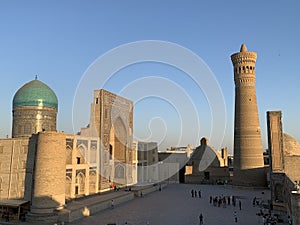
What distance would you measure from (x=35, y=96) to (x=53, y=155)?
10571 mm

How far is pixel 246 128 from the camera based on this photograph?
104 feet

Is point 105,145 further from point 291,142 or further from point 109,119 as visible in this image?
point 291,142

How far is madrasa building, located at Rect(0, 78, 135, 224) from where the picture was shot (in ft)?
57.9

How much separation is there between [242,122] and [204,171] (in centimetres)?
1058

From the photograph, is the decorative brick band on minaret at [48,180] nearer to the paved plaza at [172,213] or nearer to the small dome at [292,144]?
the paved plaza at [172,213]

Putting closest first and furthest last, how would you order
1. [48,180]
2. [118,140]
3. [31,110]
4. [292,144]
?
[48,180]
[31,110]
[118,140]
[292,144]

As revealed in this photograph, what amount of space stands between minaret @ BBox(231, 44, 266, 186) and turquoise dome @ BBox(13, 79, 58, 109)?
64.9ft

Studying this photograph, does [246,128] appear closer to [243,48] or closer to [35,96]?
[243,48]

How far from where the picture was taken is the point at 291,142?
3319 centimetres

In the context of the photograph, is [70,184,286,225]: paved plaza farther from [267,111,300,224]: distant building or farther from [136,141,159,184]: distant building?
[136,141,159,184]: distant building

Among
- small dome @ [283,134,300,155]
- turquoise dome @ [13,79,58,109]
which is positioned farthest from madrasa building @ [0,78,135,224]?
small dome @ [283,134,300,155]

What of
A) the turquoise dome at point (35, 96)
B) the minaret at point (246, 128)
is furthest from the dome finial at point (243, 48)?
the turquoise dome at point (35, 96)

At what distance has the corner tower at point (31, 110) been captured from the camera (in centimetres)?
2628

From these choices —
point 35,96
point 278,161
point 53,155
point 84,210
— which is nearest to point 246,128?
point 278,161
